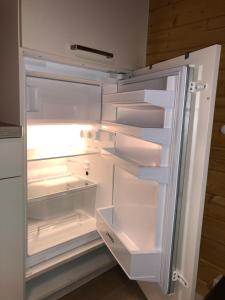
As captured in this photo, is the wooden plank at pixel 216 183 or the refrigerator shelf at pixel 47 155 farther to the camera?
the refrigerator shelf at pixel 47 155

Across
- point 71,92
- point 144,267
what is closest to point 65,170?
point 71,92

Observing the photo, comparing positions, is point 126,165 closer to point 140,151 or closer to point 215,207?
point 140,151

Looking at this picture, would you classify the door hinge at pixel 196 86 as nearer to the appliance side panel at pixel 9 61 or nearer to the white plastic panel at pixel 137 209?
the white plastic panel at pixel 137 209

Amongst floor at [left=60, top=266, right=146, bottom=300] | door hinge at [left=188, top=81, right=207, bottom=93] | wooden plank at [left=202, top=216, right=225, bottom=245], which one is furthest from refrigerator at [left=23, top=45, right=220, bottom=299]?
wooden plank at [left=202, top=216, right=225, bottom=245]

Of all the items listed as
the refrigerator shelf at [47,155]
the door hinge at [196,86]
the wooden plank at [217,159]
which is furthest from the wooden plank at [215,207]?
the refrigerator shelf at [47,155]

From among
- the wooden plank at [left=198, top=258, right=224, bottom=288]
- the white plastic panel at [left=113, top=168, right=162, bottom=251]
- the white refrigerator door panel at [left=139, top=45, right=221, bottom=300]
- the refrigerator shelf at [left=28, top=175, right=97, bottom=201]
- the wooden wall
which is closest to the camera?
the white refrigerator door panel at [left=139, top=45, right=221, bottom=300]

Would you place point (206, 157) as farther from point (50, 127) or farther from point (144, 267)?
point (50, 127)

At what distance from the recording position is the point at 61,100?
1.31 m

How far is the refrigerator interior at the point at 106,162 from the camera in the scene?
92 centimetres

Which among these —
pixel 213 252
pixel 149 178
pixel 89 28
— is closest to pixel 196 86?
pixel 149 178

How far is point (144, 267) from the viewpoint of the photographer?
0.98 m

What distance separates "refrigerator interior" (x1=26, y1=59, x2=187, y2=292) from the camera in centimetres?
92

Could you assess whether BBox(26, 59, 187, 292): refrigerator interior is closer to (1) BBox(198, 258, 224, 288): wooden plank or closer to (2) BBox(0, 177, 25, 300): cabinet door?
(2) BBox(0, 177, 25, 300): cabinet door

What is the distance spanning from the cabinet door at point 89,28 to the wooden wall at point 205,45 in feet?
0.32
